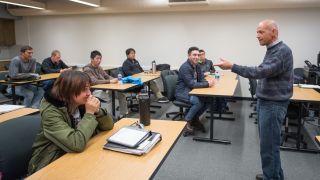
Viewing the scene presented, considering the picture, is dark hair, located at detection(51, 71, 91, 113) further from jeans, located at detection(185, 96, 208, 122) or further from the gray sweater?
jeans, located at detection(185, 96, 208, 122)

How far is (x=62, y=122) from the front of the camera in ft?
4.91

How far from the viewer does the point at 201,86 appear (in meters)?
3.88

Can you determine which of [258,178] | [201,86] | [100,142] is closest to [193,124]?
[201,86]

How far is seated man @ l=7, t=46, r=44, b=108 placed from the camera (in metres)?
4.89

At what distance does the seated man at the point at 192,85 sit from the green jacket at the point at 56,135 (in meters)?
2.52

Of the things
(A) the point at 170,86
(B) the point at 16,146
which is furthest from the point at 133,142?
(A) the point at 170,86

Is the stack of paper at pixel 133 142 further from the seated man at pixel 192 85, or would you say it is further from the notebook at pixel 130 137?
the seated man at pixel 192 85

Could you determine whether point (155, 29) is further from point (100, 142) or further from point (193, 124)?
point (100, 142)

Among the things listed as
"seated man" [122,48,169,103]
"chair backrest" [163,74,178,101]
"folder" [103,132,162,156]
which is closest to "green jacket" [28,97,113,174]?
"folder" [103,132,162,156]

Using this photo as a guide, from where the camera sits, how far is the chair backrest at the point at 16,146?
149 centimetres

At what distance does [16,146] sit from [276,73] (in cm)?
199

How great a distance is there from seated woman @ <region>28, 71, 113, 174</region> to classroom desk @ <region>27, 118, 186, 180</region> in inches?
3.3

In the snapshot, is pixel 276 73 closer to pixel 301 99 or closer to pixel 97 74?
pixel 301 99

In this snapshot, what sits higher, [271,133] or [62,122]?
[62,122]
